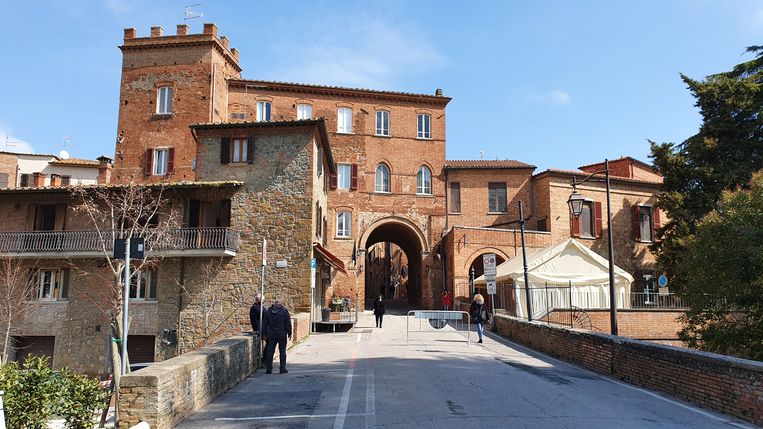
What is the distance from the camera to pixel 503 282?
26.3 meters

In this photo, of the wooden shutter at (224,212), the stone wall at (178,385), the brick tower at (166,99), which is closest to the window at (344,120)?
the brick tower at (166,99)

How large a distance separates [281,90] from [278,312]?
24.6m

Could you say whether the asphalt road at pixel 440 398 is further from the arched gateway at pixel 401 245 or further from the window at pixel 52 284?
the window at pixel 52 284

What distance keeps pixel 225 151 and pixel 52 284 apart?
10215 mm

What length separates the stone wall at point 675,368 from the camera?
7.77 meters

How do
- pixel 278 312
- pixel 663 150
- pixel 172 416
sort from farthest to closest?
1. pixel 663 150
2. pixel 278 312
3. pixel 172 416

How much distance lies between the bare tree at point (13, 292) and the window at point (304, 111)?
16.6 m

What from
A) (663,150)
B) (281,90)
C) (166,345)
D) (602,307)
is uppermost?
(281,90)

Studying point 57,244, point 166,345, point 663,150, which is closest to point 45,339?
point 57,244

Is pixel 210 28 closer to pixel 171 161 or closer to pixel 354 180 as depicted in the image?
pixel 171 161

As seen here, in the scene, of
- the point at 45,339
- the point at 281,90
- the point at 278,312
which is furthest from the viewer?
the point at 281,90

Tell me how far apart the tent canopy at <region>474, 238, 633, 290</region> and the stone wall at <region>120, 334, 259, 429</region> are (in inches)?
629

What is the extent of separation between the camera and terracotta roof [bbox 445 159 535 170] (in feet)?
116

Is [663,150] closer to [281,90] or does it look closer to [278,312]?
[281,90]
